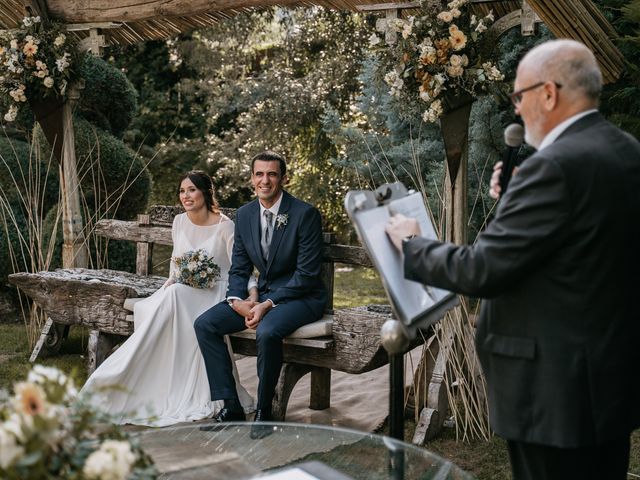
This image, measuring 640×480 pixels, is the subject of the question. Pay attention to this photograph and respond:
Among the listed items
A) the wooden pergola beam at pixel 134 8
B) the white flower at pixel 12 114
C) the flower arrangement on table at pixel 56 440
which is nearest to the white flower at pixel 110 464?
the flower arrangement on table at pixel 56 440

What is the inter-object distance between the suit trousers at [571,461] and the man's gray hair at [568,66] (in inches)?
A: 39.2

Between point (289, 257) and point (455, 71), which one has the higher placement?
point (455, 71)

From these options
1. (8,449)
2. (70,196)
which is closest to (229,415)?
(70,196)

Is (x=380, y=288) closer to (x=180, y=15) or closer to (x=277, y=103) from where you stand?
(x=277, y=103)

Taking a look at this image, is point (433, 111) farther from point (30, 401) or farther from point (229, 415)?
point (30, 401)

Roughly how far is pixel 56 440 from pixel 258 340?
2.82 metres

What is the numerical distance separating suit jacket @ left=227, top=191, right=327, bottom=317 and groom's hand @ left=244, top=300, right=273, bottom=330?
0.27 ft

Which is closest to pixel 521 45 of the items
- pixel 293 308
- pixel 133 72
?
pixel 293 308

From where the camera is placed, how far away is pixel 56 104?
6047 mm

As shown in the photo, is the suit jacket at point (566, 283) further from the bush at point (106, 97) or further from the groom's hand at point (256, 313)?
the bush at point (106, 97)

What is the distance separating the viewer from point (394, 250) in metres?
2.41

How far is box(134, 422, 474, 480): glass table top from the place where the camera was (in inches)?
100

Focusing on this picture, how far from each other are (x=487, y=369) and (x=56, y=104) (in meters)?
4.62

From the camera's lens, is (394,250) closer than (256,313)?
Yes
